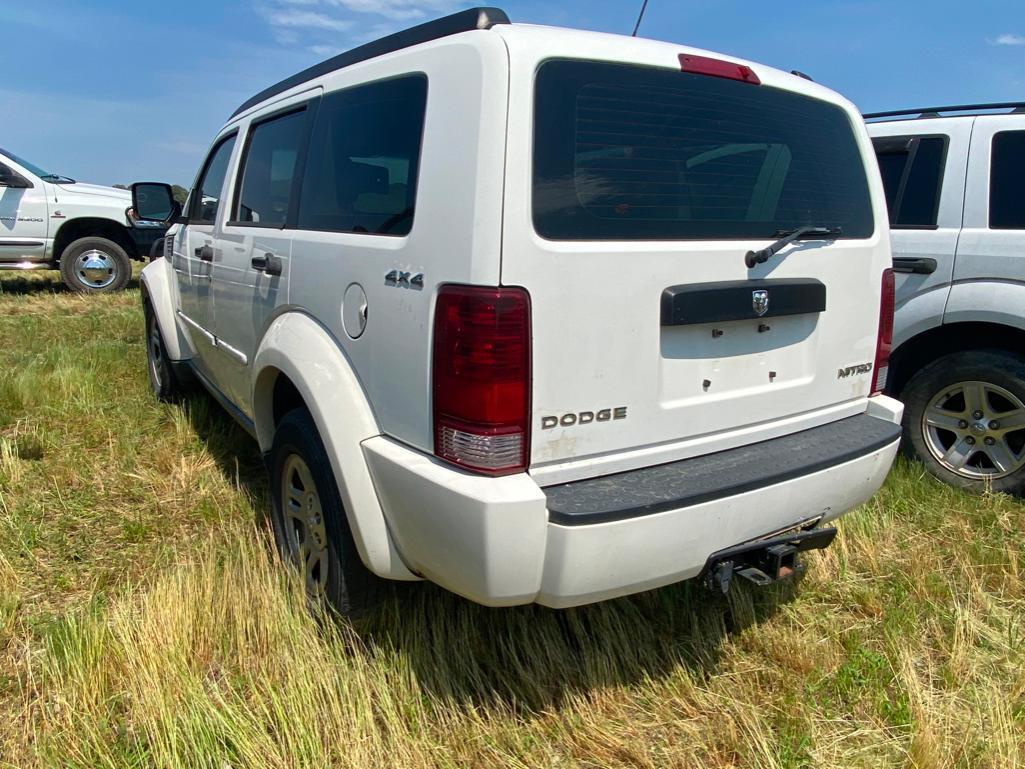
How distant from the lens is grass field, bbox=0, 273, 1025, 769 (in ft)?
6.93

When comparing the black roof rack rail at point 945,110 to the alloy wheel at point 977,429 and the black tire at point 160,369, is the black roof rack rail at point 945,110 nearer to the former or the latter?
the alloy wheel at point 977,429

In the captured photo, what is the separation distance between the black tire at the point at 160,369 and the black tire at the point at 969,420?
14.2ft

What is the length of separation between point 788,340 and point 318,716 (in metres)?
1.81

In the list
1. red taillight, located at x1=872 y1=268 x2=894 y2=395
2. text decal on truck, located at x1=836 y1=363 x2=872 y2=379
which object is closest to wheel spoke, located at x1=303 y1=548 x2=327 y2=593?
text decal on truck, located at x1=836 y1=363 x2=872 y2=379

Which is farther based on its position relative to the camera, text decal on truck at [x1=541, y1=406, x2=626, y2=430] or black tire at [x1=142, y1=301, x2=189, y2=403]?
black tire at [x1=142, y1=301, x2=189, y2=403]

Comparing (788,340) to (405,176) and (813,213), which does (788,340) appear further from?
(405,176)

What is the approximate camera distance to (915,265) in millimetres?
3881

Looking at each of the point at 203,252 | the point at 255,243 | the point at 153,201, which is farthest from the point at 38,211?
the point at 255,243

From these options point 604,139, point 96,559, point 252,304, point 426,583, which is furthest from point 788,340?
point 96,559

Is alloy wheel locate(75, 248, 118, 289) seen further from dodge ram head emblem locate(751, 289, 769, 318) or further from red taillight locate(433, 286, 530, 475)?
dodge ram head emblem locate(751, 289, 769, 318)

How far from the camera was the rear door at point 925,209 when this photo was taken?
384cm

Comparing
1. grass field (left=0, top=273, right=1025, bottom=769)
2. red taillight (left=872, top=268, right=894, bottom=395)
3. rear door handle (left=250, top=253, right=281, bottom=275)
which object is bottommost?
grass field (left=0, top=273, right=1025, bottom=769)

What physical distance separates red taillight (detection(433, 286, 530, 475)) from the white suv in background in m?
2.85

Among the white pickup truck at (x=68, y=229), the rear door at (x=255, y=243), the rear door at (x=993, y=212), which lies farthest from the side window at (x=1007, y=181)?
the white pickup truck at (x=68, y=229)
